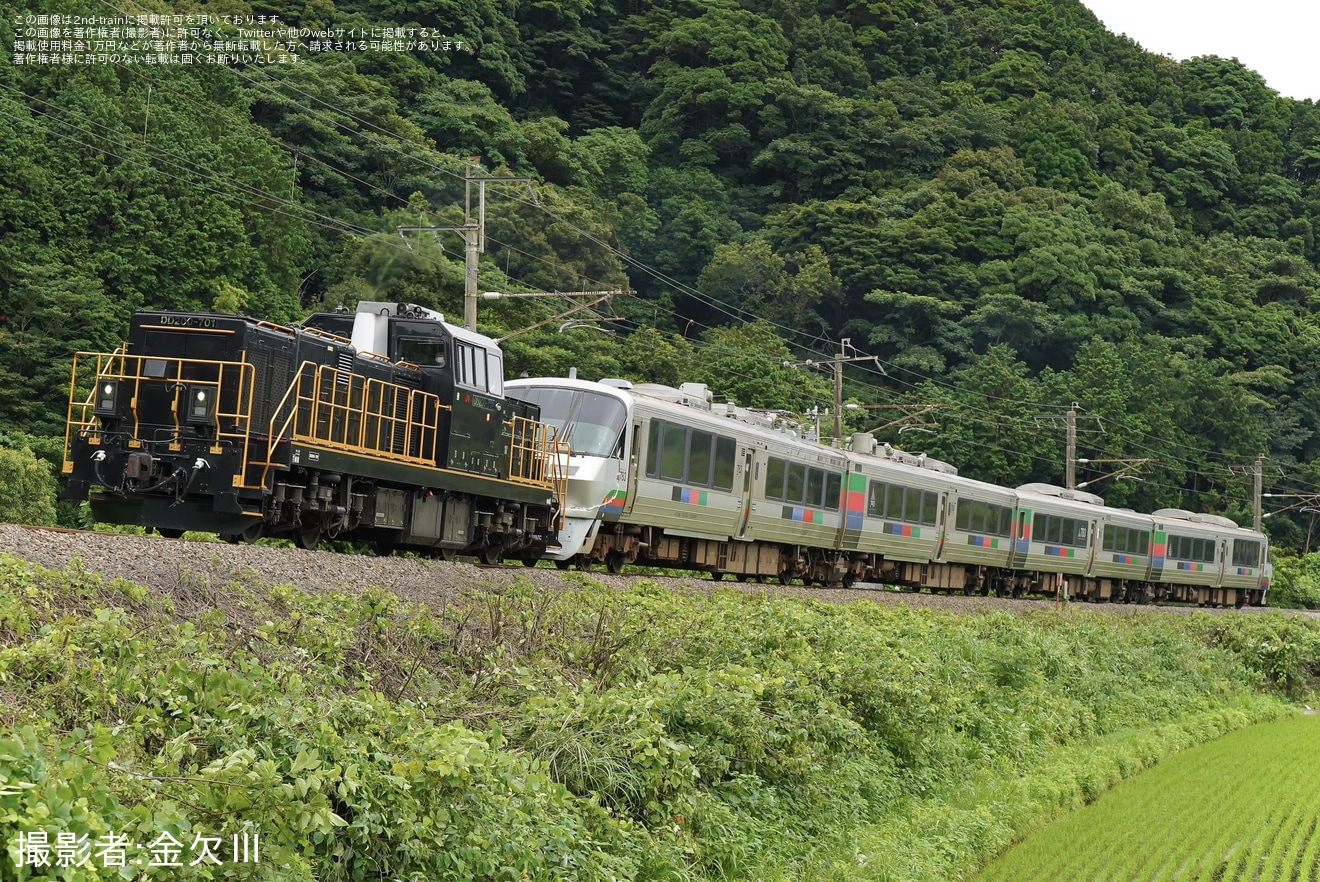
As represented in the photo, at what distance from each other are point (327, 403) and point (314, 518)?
1299mm

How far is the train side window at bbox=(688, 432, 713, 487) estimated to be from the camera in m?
22.0

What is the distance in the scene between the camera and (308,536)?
49.5 feet

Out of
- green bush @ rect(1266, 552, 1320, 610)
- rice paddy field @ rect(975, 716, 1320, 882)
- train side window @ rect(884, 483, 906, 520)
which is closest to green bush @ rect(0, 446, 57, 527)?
train side window @ rect(884, 483, 906, 520)

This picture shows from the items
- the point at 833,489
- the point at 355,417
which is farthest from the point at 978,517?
the point at 355,417

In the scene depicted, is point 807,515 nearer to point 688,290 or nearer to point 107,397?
point 107,397

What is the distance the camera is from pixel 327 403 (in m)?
14.6

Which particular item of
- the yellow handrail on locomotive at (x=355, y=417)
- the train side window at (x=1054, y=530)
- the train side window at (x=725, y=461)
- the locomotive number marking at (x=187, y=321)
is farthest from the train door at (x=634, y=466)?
the train side window at (x=1054, y=530)

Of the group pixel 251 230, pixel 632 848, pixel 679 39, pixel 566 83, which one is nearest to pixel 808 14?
pixel 679 39

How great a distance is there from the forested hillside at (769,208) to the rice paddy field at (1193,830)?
88.7ft

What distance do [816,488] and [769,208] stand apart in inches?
2106

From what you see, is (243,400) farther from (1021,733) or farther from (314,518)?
(1021,733)

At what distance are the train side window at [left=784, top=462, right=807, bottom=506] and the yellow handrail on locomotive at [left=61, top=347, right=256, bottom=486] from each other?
44.0ft

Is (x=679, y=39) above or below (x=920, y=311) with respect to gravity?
above

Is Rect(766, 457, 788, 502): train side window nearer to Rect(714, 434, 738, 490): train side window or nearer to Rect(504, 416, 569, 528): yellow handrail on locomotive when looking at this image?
Rect(714, 434, 738, 490): train side window
